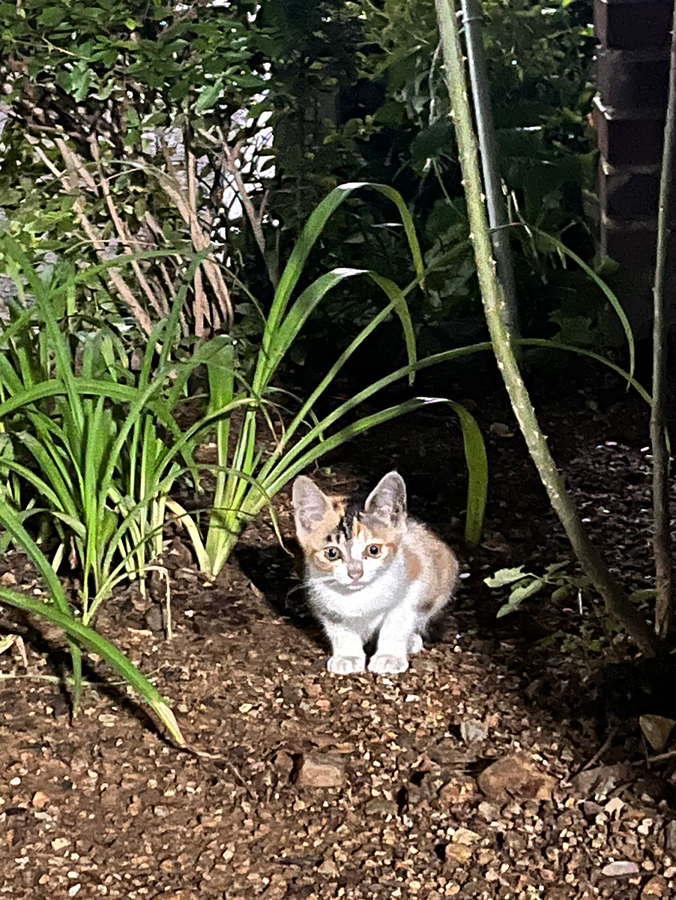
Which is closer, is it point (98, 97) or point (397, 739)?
point (397, 739)

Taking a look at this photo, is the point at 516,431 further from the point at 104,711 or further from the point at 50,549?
the point at 104,711

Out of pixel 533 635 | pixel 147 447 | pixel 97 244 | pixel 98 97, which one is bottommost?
pixel 533 635

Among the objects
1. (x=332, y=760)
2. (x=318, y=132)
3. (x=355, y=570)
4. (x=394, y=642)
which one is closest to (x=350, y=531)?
(x=355, y=570)

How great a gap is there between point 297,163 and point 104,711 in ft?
5.05

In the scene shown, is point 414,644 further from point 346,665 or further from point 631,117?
point 631,117

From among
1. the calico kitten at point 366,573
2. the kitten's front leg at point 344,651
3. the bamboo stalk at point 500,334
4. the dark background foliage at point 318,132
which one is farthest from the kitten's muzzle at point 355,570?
the dark background foliage at point 318,132

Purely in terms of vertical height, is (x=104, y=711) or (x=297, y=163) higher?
(x=297, y=163)

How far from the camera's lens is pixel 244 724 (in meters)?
1.58

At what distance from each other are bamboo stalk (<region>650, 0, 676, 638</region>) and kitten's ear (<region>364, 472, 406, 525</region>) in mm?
360

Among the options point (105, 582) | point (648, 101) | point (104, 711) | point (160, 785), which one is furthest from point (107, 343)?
point (648, 101)

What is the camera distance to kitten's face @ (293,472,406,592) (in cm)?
163

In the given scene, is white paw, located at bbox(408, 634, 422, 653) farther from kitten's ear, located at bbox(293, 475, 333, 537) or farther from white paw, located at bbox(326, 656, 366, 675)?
kitten's ear, located at bbox(293, 475, 333, 537)

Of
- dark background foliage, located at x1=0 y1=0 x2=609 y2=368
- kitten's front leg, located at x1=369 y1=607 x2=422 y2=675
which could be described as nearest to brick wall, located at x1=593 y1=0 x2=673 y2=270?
dark background foliage, located at x1=0 y1=0 x2=609 y2=368

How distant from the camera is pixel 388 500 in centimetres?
166
